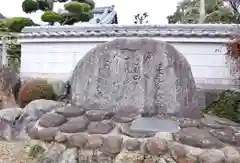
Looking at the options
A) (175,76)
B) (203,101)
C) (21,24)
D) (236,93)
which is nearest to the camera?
(175,76)

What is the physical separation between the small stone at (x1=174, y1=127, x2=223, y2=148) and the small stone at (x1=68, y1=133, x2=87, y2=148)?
4.51 feet

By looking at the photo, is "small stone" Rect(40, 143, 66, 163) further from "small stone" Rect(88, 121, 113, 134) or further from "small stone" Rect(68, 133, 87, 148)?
"small stone" Rect(88, 121, 113, 134)

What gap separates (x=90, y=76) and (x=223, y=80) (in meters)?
6.19

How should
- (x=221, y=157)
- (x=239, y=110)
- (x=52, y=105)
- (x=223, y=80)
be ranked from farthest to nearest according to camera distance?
(x=223, y=80) → (x=239, y=110) → (x=52, y=105) → (x=221, y=157)

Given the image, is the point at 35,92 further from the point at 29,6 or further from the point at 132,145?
the point at 29,6

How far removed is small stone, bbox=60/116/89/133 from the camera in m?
5.48

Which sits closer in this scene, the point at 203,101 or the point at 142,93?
the point at 142,93

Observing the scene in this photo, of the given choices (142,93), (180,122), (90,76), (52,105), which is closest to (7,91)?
(52,105)

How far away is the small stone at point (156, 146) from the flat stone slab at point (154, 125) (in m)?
0.28

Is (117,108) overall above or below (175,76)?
below

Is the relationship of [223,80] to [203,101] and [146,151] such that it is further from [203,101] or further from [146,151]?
[146,151]

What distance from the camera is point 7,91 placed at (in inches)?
411

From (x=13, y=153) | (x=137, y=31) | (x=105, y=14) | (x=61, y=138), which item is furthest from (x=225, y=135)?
(x=105, y=14)

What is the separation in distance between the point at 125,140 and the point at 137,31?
24.9 ft
